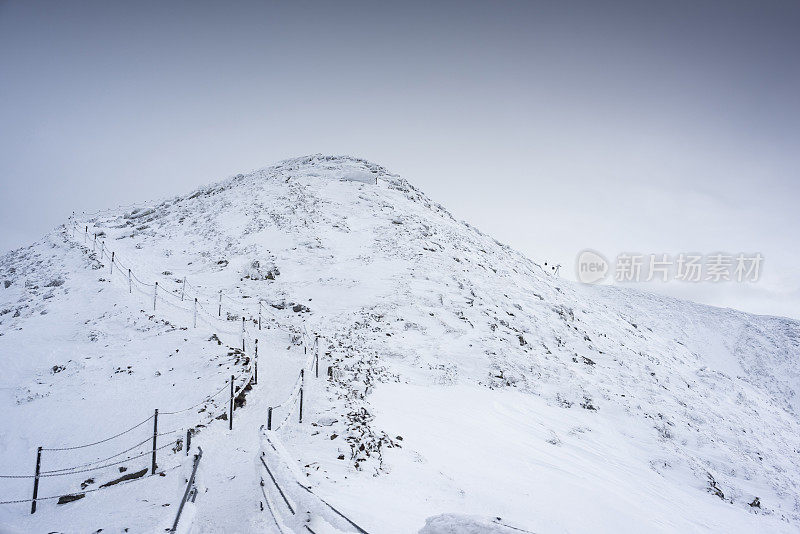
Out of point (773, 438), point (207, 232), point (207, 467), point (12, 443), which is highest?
point (207, 232)

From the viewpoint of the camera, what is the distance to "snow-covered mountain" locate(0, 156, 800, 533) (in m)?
8.43

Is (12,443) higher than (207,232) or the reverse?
the reverse

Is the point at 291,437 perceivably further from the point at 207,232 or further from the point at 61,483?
the point at 207,232

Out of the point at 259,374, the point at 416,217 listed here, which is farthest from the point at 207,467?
the point at 416,217

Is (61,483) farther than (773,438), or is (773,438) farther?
(773,438)

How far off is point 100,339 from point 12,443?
6.59 metres

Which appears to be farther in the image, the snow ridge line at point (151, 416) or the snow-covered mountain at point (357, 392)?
the snow ridge line at point (151, 416)

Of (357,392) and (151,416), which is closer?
(151,416)

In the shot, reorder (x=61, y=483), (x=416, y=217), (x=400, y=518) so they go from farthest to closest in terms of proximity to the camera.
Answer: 1. (x=416, y=217)
2. (x=61, y=483)
3. (x=400, y=518)

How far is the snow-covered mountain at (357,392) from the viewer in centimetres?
843

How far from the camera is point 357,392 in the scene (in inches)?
535

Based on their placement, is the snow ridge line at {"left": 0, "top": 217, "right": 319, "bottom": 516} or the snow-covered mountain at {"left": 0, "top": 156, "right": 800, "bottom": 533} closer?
the snow-covered mountain at {"left": 0, "top": 156, "right": 800, "bottom": 533}

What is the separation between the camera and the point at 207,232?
3378cm

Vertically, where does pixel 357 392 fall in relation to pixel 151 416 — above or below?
above
